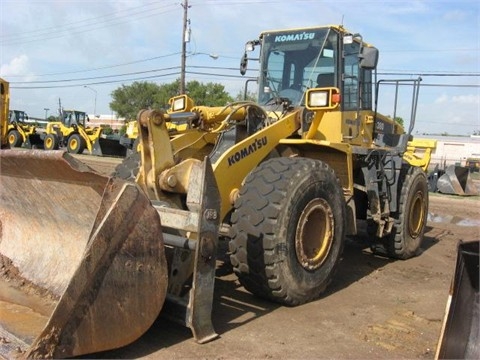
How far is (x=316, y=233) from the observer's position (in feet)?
17.0

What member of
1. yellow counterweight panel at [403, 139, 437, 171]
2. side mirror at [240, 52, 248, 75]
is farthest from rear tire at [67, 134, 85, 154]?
side mirror at [240, 52, 248, 75]

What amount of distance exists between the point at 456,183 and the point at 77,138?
1877 cm

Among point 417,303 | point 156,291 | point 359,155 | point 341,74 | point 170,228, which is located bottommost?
point 417,303

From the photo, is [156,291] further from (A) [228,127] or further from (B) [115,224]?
(A) [228,127]

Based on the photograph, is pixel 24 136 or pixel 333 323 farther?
pixel 24 136

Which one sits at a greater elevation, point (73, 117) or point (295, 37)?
point (295, 37)

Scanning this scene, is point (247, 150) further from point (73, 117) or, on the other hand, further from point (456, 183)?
point (73, 117)

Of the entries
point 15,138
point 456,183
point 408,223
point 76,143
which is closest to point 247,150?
point 408,223

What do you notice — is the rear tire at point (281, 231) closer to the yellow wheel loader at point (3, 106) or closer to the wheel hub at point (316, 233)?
the wheel hub at point (316, 233)

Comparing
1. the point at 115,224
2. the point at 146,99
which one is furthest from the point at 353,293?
the point at 146,99

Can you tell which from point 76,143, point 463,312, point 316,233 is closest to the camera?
point 463,312

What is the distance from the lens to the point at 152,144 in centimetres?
437

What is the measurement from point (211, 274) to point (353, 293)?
216 cm

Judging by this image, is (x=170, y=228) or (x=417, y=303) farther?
(x=417, y=303)
